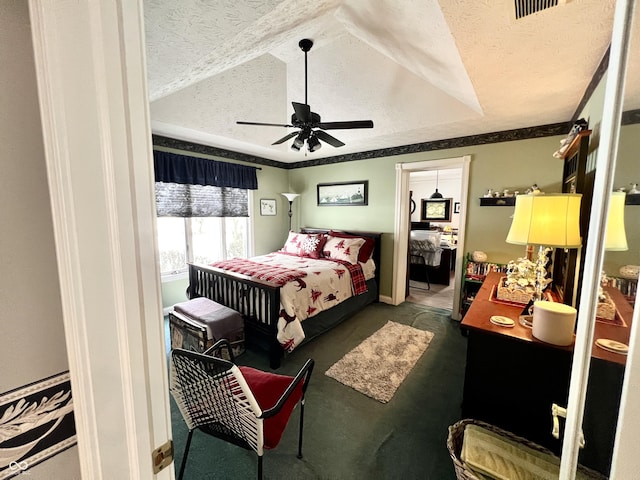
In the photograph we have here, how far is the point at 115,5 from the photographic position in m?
0.49

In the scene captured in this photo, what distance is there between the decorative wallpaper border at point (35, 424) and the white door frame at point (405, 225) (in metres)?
3.70

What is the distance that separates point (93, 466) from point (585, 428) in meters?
1.15

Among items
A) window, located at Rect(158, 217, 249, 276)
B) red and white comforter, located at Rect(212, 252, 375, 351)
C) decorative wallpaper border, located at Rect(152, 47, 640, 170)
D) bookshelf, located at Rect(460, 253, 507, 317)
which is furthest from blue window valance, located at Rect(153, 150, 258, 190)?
bookshelf, located at Rect(460, 253, 507, 317)

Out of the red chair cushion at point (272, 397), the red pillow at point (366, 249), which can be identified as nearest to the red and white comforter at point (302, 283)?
the red pillow at point (366, 249)

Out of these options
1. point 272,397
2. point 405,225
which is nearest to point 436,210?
point 405,225

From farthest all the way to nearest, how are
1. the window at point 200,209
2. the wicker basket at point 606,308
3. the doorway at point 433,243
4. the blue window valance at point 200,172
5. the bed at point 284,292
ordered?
the doorway at point 433,243 < the window at point 200,209 < the blue window valance at point 200,172 < the bed at point 284,292 < the wicker basket at point 606,308

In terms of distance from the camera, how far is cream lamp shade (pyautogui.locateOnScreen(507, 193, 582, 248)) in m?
1.44

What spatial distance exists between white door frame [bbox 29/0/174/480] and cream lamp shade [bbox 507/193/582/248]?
1883 mm

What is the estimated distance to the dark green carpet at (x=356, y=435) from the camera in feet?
4.90

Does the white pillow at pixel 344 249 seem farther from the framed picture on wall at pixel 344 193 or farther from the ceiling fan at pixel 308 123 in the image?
the ceiling fan at pixel 308 123

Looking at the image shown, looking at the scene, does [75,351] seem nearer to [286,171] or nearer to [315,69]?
[315,69]

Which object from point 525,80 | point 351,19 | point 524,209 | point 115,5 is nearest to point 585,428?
point 524,209

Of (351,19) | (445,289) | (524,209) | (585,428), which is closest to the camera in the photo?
(585,428)

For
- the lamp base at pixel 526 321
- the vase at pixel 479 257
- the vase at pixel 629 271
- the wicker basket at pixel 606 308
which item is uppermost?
the vase at pixel 629 271
